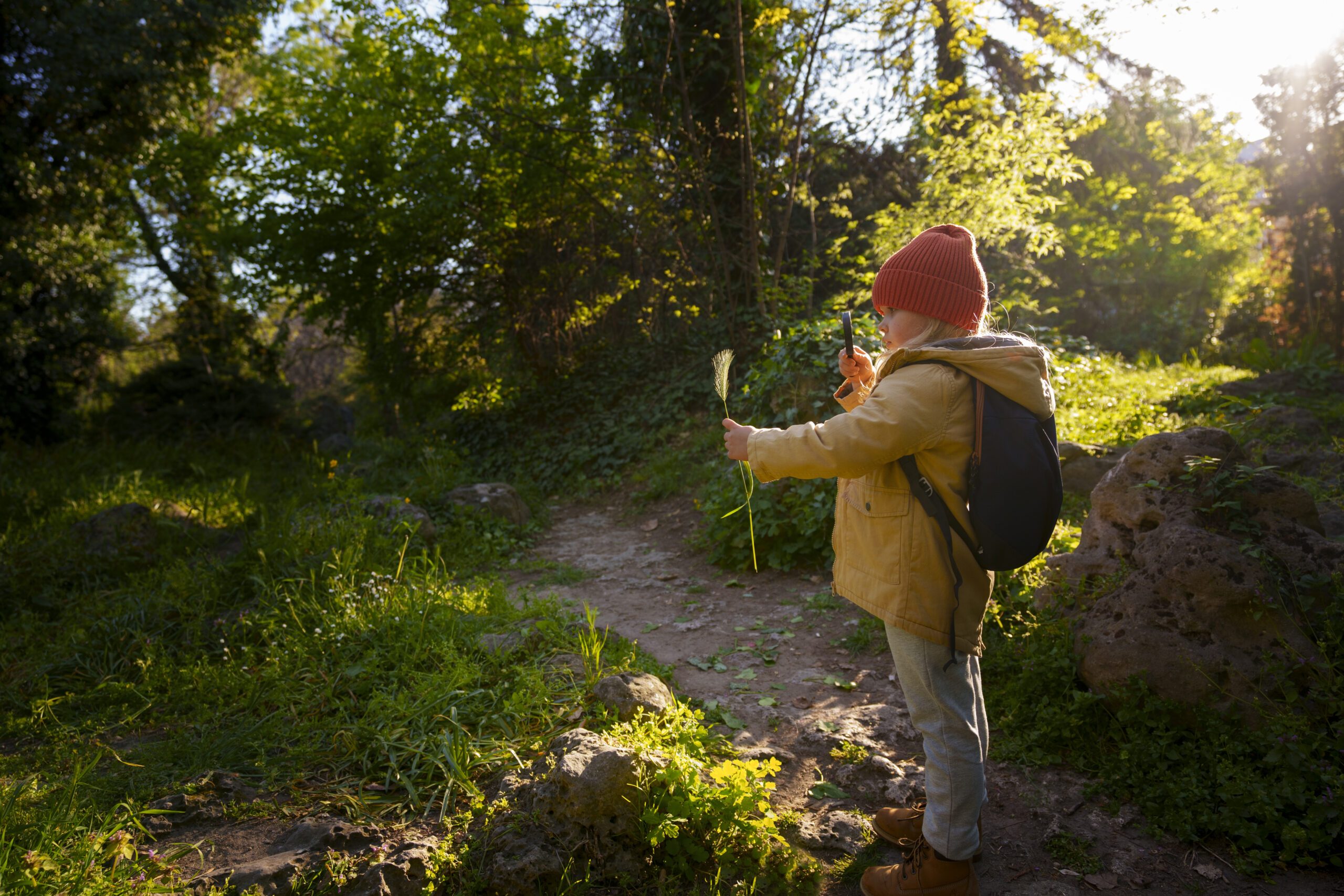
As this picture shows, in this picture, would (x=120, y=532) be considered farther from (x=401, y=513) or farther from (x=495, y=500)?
(x=495, y=500)

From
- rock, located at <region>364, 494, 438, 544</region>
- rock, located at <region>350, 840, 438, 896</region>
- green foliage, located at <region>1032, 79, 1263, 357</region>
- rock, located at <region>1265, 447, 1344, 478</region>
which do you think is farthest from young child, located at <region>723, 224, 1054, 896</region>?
green foliage, located at <region>1032, 79, 1263, 357</region>

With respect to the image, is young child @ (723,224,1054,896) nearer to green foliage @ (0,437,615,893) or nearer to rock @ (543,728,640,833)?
rock @ (543,728,640,833)

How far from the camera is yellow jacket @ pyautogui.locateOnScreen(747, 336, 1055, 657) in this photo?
1938 millimetres

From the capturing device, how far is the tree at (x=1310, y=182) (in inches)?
479

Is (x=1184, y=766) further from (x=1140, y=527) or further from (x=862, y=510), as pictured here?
(x=862, y=510)

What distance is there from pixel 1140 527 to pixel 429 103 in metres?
9.57

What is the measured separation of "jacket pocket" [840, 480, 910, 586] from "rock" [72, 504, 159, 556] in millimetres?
5698

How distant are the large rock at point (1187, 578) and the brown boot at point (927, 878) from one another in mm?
1155

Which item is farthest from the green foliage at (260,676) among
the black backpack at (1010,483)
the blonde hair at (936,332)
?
the blonde hair at (936,332)

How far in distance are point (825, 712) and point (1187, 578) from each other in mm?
1577

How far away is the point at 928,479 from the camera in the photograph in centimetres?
203

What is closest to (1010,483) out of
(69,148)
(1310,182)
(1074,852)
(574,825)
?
(1074,852)

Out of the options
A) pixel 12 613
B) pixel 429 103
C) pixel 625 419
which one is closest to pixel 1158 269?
pixel 625 419

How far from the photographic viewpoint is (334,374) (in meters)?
25.2
